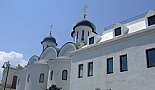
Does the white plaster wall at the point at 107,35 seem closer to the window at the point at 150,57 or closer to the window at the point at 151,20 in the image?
the window at the point at 151,20

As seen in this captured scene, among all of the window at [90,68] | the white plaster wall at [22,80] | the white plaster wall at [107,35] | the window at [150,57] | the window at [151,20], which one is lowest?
the white plaster wall at [22,80]

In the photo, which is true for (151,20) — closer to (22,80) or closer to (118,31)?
(118,31)

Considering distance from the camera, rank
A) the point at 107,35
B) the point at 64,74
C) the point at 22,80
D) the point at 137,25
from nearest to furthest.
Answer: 1. the point at 137,25
2. the point at 107,35
3. the point at 64,74
4. the point at 22,80

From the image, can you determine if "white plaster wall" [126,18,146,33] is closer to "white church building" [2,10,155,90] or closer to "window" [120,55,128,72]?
"white church building" [2,10,155,90]

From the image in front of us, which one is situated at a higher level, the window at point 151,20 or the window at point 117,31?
the window at point 151,20

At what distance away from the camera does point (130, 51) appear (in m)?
18.5

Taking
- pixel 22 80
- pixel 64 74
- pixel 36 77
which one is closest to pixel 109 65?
pixel 64 74

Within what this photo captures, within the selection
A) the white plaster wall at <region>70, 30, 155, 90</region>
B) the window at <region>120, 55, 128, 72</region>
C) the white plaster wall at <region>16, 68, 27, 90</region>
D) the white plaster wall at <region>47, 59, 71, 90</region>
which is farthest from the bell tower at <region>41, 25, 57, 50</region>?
the window at <region>120, 55, 128, 72</region>

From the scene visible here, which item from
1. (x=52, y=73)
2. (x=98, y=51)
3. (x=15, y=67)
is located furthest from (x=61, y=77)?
(x=15, y=67)

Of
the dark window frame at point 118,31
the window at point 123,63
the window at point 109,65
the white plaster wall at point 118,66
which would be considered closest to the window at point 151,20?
the white plaster wall at point 118,66

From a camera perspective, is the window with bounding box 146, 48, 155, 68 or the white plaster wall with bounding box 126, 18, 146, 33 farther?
the white plaster wall with bounding box 126, 18, 146, 33

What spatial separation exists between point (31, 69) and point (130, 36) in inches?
674

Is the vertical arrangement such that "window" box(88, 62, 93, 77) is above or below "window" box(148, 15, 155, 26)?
below

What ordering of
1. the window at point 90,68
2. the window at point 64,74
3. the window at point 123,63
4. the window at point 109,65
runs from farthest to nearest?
1. the window at point 64,74
2. the window at point 90,68
3. the window at point 109,65
4. the window at point 123,63
